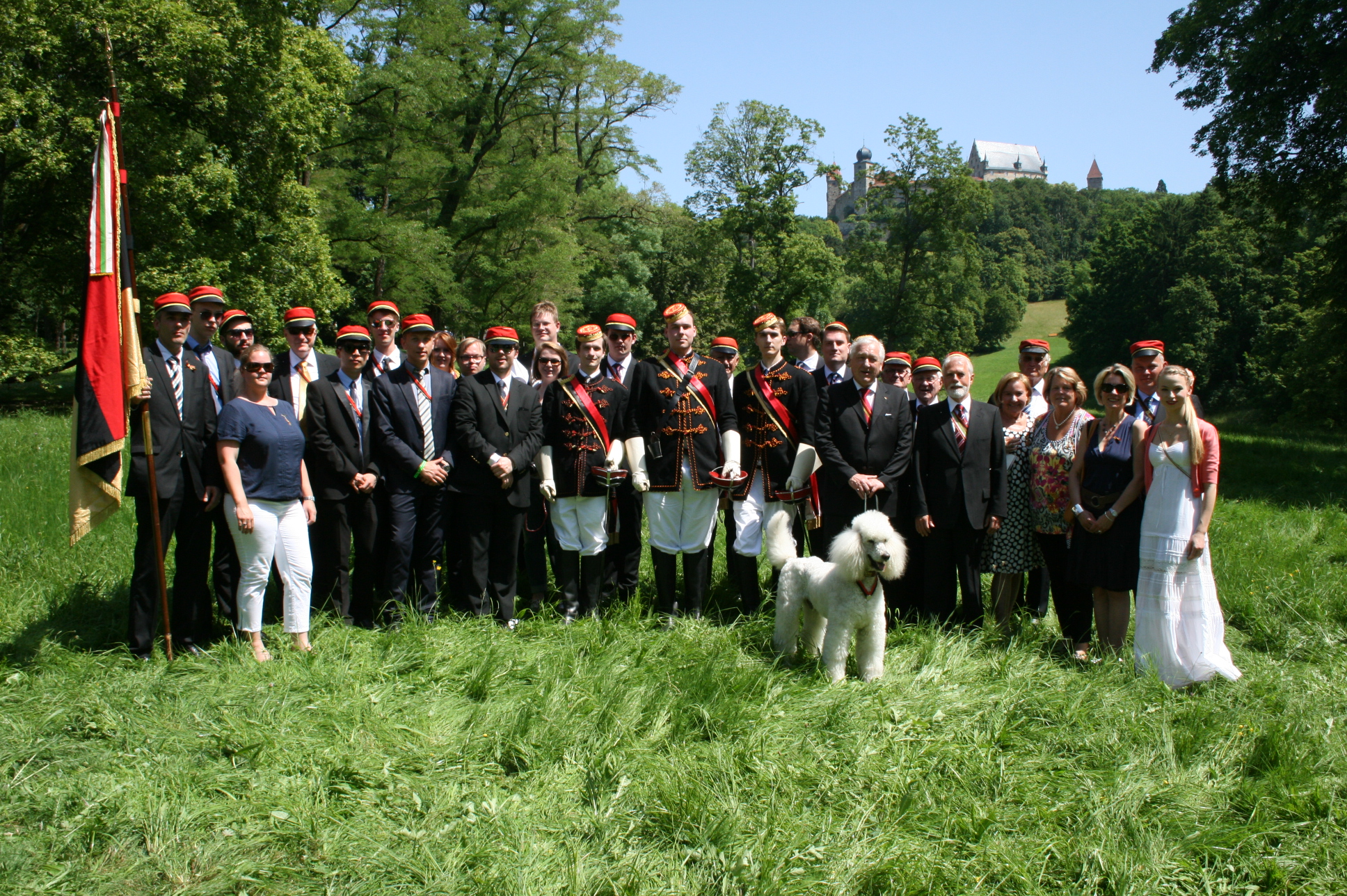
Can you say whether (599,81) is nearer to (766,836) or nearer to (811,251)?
(811,251)

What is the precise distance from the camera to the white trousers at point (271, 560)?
5344 millimetres

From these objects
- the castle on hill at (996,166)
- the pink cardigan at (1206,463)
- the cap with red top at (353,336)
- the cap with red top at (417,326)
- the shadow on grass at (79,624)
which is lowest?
the shadow on grass at (79,624)

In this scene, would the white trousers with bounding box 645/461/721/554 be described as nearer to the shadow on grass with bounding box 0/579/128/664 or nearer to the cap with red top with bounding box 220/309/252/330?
the cap with red top with bounding box 220/309/252/330

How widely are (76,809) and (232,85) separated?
19254mm

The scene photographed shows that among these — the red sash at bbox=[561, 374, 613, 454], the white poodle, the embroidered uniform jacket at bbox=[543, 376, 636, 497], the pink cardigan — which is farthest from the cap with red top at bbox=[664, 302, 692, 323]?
the pink cardigan

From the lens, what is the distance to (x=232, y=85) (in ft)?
61.3

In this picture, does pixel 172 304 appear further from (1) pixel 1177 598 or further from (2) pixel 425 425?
(1) pixel 1177 598

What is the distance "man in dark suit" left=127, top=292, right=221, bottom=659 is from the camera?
18.0 feet

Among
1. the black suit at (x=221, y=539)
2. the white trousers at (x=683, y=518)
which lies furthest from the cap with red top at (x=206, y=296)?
the white trousers at (x=683, y=518)

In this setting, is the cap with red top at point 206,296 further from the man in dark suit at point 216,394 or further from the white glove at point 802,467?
the white glove at point 802,467

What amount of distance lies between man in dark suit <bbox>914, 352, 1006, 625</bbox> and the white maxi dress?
1.07m

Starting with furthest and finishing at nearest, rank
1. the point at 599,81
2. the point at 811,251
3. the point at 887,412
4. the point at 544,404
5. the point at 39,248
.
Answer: the point at 811,251 < the point at 599,81 < the point at 39,248 < the point at 544,404 < the point at 887,412

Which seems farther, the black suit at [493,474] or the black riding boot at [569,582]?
the black riding boot at [569,582]

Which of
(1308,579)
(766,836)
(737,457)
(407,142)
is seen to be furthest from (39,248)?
(1308,579)
